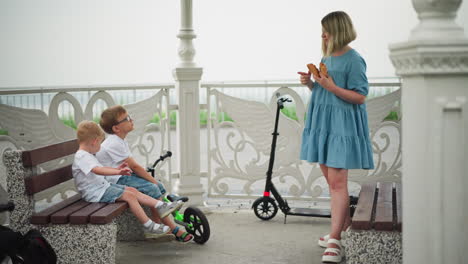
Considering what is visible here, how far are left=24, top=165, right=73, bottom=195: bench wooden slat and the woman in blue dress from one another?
1.69 m

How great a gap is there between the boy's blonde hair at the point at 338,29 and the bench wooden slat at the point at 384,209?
106cm

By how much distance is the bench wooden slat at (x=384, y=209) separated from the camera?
328 cm

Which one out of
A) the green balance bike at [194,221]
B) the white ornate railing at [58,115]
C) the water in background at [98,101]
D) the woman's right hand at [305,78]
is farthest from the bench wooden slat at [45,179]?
the woman's right hand at [305,78]

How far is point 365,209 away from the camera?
3.61 metres

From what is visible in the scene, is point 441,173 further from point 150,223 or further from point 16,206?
point 16,206

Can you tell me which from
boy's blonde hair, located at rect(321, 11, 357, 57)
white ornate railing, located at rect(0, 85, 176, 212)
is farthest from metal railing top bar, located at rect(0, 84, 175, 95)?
boy's blonde hair, located at rect(321, 11, 357, 57)

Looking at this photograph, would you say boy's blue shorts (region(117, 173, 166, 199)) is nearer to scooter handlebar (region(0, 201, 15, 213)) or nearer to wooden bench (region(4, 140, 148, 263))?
wooden bench (region(4, 140, 148, 263))

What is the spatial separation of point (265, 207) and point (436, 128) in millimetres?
3021

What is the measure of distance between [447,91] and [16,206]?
8.63 ft

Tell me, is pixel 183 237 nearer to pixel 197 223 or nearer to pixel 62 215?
pixel 197 223

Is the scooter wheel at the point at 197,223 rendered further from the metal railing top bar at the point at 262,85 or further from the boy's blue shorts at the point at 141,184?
the metal railing top bar at the point at 262,85

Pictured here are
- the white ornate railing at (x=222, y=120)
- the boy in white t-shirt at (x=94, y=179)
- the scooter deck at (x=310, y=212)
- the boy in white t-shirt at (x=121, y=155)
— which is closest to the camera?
the boy in white t-shirt at (x=94, y=179)

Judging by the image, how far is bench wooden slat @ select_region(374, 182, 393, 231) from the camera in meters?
3.28

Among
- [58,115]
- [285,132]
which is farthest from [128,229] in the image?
[285,132]
